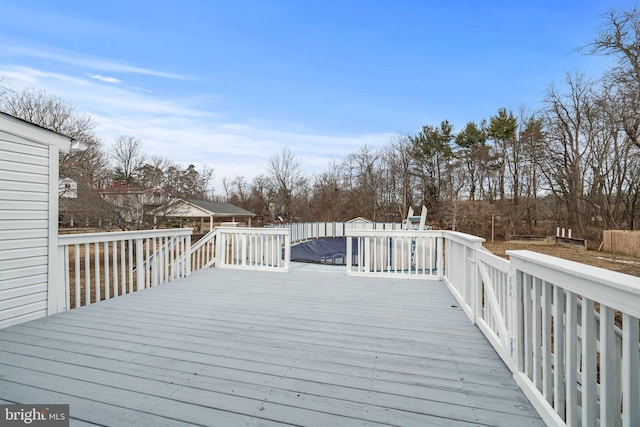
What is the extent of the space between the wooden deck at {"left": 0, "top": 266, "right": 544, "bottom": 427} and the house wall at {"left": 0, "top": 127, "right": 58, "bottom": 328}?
224mm

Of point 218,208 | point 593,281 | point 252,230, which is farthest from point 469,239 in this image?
point 218,208

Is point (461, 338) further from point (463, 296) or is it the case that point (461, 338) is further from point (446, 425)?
point (446, 425)

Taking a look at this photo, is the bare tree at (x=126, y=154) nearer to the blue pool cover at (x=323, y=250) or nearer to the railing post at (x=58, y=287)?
the blue pool cover at (x=323, y=250)

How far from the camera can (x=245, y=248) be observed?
19.6 feet

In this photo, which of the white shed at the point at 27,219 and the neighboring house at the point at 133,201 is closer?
the white shed at the point at 27,219

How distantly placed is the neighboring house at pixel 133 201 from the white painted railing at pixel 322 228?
4607 millimetres

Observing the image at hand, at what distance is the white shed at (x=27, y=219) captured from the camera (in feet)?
9.47

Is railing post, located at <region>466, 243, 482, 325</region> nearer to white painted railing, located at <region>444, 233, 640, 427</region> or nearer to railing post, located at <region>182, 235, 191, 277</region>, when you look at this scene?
white painted railing, located at <region>444, 233, 640, 427</region>

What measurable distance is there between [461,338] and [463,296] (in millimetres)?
931

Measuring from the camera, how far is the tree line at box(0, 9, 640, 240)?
11070 mm

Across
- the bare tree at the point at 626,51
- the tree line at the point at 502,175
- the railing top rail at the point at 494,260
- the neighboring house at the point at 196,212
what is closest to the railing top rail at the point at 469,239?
the railing top rail at the point at 494,260

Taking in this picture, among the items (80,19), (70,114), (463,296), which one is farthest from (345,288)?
(70,114)

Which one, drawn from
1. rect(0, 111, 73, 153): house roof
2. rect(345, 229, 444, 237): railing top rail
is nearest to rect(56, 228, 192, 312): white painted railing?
rect(0, 111, 73, 153): house roof

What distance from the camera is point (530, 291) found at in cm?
179
